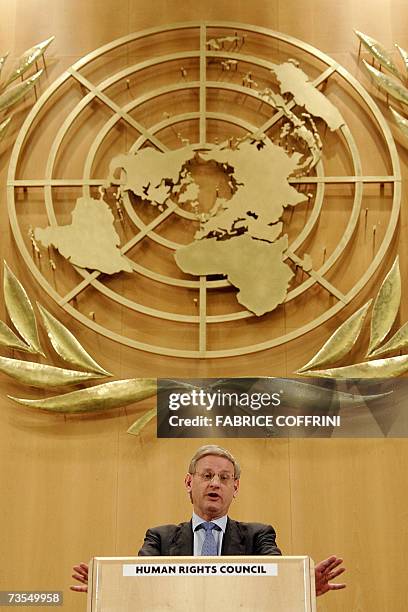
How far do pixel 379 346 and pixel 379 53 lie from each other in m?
1.49

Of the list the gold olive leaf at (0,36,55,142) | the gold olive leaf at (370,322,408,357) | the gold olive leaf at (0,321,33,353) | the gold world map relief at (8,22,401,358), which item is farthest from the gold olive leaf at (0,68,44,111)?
the gold olive leaf at (370,322,408,357)

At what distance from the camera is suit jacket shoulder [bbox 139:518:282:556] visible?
279cm

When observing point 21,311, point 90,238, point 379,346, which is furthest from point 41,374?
point 379,346

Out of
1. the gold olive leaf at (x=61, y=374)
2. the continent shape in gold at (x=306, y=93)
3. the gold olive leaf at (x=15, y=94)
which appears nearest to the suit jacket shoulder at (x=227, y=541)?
the gold olive leaf at (x=61, y=374)

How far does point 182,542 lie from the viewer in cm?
283

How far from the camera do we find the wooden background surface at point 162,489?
3670 mm

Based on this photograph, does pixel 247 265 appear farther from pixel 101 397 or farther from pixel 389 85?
pixel 389 85

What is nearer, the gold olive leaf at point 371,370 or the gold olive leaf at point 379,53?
the gold olive leaf at point 371,370

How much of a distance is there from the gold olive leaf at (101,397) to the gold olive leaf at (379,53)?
1.96 meters

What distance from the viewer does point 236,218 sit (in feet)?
13.2

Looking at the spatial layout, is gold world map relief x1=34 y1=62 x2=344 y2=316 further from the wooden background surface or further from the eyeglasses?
the eyeglasses

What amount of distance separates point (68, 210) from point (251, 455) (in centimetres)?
148

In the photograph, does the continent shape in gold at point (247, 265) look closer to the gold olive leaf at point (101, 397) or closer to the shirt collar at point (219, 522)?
the gold olive leaf at point (101, 397)

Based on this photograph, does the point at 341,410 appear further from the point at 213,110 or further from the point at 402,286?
the point at 213,110
